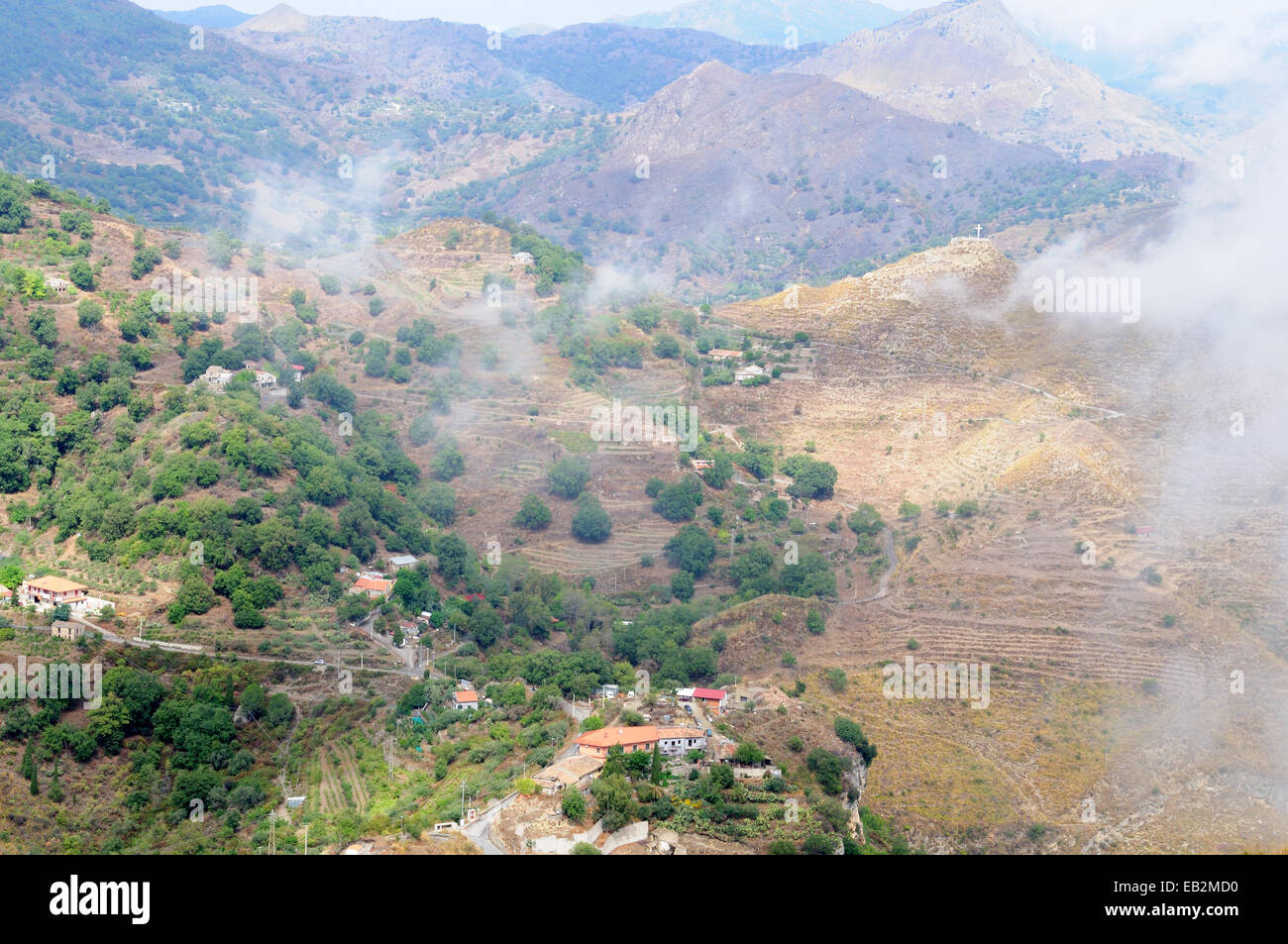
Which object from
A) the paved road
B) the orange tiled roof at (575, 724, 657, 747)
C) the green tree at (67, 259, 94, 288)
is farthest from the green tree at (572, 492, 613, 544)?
the paved road

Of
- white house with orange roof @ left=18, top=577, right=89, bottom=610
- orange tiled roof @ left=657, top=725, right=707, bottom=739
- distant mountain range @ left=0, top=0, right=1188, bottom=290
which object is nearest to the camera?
orange tiled roof @ left=657, top=725, right=707, bottom=739

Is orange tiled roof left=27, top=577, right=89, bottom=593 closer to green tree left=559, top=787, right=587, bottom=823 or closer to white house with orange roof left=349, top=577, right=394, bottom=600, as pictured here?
white house with orange roof left=349, top=577, right=394, bottom=600

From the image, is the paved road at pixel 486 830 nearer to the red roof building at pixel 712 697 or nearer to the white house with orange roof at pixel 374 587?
the red roof building at pixel 712 697

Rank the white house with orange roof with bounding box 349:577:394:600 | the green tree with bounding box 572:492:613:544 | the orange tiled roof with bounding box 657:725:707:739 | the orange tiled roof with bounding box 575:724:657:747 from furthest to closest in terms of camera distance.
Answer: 1. the green tree with bounding box 572:492:613:544
2. the white house with orange roof with bounding box 349:577:394:600
3. the orange tiled roof with bounding box 657:725:707:739
4. the orange tiled roof with bounding box 575:724:657:747

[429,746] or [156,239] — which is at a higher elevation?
[156,239]

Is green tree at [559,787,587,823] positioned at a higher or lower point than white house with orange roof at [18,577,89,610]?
lower

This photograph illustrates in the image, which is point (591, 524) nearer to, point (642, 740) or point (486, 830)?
point (642, 740)

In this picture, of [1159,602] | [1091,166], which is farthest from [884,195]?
[1159,602]

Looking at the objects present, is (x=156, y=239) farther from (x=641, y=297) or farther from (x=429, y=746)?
(x=429, y=746)
